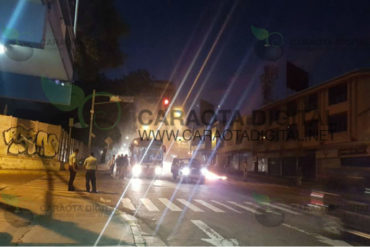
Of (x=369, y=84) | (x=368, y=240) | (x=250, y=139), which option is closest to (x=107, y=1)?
(x=368, y=240)

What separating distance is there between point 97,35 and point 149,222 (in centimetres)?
1299

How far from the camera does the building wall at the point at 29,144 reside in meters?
25.2

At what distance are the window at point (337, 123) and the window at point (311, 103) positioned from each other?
2.73 metres

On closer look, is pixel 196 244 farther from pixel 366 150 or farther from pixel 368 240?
pixel 366 150

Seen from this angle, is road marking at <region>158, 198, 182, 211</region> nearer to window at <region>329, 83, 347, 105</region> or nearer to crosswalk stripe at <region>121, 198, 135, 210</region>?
crosswalk stripe at <region>121, 198, 135, 210</region>

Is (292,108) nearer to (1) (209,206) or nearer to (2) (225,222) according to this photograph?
(1) (209,206)

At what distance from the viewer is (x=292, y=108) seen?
43.9 m

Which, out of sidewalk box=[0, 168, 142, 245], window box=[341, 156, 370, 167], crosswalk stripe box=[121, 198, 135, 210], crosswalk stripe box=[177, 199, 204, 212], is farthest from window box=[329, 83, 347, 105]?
sidewalk box=[0, 168, 142, 245]

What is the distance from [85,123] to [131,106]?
5.62 metres

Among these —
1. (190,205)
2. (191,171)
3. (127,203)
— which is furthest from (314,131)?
(127,203)

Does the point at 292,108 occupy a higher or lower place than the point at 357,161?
higher

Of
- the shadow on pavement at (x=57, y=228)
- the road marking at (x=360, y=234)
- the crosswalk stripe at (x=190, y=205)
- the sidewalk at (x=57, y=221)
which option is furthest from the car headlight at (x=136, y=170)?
the road marking at (x=360, y=234)

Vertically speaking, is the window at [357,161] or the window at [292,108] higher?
the window at [292,108]

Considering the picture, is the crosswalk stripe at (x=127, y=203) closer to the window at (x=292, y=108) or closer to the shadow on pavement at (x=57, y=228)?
the shadow on pavement at (x=57, y=228)
